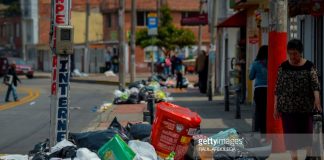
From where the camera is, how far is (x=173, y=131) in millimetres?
9891

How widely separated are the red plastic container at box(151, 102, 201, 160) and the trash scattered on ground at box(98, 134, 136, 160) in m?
0.83

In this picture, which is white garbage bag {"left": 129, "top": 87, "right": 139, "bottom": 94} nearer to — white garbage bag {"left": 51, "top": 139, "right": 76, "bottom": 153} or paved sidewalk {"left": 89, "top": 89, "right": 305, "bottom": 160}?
paved sidewalk {"left": 89, "top": 89, "right": 305, "bottom": 160}

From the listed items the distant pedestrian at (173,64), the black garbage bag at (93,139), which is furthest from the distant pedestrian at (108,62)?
the black garbage bag at (93,139)

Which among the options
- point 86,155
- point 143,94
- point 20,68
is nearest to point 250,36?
point 143,94

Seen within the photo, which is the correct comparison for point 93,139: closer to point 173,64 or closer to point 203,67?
point 203,67

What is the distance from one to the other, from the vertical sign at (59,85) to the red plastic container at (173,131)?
1307mm

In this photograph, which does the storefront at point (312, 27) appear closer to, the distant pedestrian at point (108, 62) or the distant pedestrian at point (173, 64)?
the distant pedestrian at point (173, 64)

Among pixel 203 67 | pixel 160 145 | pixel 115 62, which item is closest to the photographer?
pixel 160 145

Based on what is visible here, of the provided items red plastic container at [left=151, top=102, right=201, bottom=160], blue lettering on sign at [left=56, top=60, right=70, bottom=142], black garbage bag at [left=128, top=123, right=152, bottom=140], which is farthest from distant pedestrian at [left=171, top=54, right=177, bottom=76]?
red plastic container at [left=151, top=102, right=201, bottom=160]

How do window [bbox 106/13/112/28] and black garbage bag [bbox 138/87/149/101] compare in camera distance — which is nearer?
black garbage bag [bbox 138/87/149/101]

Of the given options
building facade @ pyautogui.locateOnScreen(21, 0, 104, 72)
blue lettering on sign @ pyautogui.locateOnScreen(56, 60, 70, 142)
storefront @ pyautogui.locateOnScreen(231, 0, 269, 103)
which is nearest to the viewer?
blue lettering on sign @ pyautogui.locateOnScreen(56, 60, 70, 142)

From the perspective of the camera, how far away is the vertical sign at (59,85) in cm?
1020

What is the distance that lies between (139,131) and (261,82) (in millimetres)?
3412

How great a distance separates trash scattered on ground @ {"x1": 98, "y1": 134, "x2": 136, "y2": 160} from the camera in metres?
9.11
